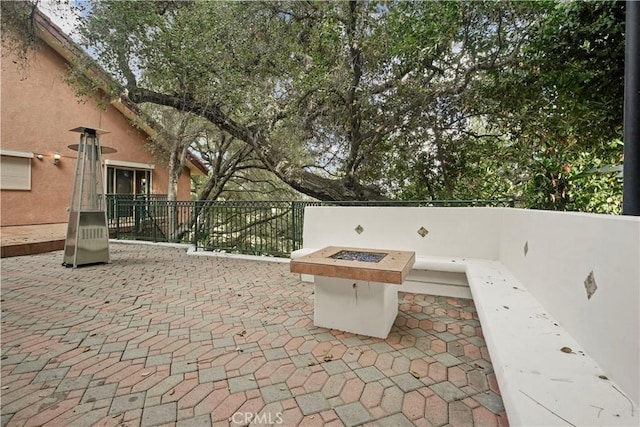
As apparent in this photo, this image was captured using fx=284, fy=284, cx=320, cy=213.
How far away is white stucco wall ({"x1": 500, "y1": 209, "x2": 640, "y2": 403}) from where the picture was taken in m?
1.11

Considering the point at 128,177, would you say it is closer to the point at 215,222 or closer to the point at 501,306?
the point at 215,222

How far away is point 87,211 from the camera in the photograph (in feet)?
16.1

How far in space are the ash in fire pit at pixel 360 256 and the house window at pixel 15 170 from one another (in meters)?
10.6

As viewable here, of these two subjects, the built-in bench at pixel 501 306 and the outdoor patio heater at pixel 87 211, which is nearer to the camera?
A: the built-in bench at pixel 501 306

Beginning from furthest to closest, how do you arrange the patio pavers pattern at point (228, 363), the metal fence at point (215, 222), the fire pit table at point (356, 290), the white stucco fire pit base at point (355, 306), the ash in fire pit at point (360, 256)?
1. the metal fence at point (215, 222)
2. the ash in fire pit at point (360, 256)
3. the white stucco fire pit base at point (355, 306)
4. the fire pit table at point (356, 290)
5. the patio pavers pattern at point (228, 363)

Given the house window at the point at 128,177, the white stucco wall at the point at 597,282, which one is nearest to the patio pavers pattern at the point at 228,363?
the white stucco wall at the point at 597,282

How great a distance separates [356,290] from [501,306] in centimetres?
111

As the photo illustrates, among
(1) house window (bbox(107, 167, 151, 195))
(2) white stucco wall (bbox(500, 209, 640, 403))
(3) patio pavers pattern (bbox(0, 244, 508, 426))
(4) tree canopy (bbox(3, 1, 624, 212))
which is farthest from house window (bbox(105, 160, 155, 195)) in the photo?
(2) white stucco wall (bbox(500, 209, 640, 403))

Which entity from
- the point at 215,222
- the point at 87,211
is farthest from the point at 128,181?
the point at 87,211

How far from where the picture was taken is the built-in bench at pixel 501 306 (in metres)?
1.09

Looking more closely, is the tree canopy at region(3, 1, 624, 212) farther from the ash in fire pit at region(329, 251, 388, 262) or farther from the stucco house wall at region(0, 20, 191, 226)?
the stucco house wall at region(0, 20, 191, 226)

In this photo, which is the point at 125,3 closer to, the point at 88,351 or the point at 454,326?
the point at 88,351

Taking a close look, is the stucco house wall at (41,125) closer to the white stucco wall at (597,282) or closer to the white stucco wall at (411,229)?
the white stucco wall at (411,229)

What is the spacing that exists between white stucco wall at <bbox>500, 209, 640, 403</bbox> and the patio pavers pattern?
64 centimetres
